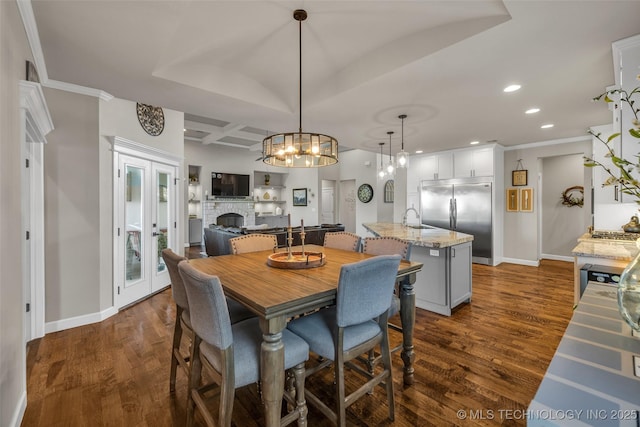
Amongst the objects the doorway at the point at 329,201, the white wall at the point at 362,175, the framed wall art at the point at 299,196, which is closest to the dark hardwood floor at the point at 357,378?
the white wall at the point at 362,175

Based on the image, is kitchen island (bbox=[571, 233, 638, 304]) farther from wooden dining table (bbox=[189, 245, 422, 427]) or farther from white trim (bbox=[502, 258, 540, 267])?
white trim (bbox=[502, 258, 540, 267])

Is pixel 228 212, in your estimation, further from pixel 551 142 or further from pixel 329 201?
pixel 551 142

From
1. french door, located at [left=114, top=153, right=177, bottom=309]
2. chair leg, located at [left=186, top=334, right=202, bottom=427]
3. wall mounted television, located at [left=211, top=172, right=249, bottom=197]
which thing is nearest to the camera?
chair leg, located at [left=186, top=334, right=202, bottom=427]

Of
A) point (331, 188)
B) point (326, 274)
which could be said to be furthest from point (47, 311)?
point (331, 188)

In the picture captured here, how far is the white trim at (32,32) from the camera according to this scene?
1.68m

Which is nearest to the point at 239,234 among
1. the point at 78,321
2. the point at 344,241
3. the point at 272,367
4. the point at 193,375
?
the point at 78,321

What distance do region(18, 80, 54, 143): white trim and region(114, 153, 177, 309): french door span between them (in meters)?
0.94

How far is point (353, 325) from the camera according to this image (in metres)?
1.55

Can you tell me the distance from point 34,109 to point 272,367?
2325 millimetres

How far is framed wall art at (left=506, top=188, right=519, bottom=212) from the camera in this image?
5.58 metres

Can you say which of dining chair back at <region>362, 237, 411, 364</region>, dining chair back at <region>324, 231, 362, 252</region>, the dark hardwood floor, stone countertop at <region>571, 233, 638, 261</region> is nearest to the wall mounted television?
the dark hardwood floor

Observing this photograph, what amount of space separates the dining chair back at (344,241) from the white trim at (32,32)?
8.94ft

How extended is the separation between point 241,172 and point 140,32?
7.45 metres

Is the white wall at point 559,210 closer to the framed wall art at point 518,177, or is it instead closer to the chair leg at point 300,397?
the framed wall art at point 518,177
